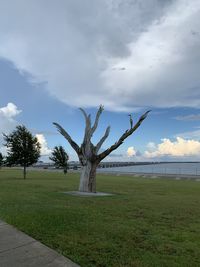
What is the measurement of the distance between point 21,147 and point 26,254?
29.0m

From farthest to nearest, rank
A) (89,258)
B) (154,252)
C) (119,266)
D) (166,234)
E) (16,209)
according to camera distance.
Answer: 1. (16,209)
2. (166,234)
3. (154,252)
4. (89,258)
5. (119,266)

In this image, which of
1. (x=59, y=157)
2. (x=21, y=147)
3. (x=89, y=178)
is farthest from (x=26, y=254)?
(x=59, y=157)

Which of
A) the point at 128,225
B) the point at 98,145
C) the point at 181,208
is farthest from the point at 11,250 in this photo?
the point at 98,145

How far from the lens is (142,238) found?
690 cm

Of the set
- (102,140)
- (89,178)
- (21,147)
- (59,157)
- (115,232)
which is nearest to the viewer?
(115,232)

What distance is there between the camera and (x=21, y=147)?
111 ft

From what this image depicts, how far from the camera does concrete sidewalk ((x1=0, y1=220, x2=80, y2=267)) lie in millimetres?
5098

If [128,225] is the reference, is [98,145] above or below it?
above

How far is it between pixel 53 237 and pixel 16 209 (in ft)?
13.4

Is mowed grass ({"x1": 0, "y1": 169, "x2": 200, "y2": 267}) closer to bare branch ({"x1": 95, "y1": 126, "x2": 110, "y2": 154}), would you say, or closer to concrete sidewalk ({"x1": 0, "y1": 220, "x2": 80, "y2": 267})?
concrete sidewalk ({"x1": 0, "y1": 220, "x2": 80, "y2": 267})

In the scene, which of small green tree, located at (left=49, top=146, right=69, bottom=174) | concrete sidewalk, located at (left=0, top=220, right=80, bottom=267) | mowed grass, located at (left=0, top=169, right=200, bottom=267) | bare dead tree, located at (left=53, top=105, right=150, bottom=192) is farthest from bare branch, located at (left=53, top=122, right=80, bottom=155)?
small green tree, located at (left=49, top=146, right=69, bottom=174)

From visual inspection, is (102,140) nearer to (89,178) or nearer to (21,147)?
(89,178)

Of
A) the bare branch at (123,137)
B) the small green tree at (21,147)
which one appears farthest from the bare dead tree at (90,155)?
the small green tree at (21,147)

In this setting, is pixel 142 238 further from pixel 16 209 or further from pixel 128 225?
pixel 16 209
